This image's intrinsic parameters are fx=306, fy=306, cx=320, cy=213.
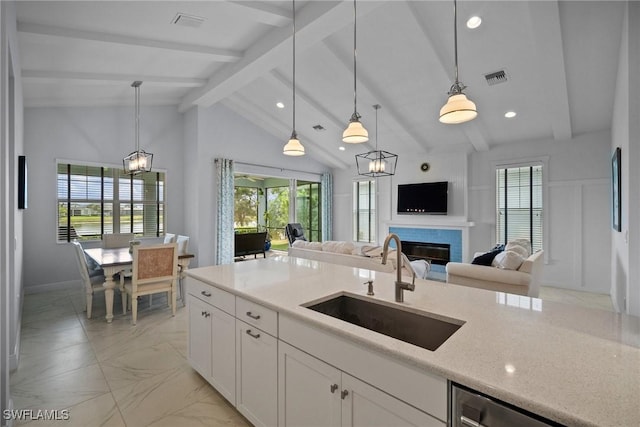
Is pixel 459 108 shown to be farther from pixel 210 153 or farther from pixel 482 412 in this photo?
pixel 210 153

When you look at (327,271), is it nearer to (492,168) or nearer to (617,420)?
(617,420)

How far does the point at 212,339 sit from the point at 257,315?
2.17ft

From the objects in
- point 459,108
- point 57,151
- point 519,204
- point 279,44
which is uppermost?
point 279,44

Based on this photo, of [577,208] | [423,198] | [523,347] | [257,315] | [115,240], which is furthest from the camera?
[423,198]

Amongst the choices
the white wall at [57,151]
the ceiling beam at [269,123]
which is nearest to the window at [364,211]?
the ceiling beam at [269,123]

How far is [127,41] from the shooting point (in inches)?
134

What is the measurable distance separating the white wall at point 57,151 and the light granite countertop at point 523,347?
16.3 ft

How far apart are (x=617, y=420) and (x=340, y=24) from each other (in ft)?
12.2

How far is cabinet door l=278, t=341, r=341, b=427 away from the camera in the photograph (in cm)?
133

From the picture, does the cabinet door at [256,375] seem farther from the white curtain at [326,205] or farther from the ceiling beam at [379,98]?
the white curtain at [326,205]

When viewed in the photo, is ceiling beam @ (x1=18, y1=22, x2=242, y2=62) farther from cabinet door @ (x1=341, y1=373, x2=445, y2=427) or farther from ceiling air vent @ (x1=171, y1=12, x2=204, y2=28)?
cabinet door @ (x1=341, y1=373, x2=445, y2=427)

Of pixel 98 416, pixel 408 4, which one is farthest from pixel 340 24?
pixel 98 416

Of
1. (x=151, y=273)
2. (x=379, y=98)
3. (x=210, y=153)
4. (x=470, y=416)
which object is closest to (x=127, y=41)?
(x=151, y=273)

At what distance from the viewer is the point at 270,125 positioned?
7.19 meters
